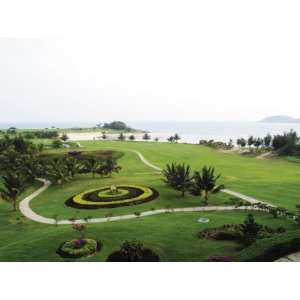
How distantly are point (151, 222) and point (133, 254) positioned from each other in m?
5.60

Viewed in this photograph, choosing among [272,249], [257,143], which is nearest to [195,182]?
[272,249]

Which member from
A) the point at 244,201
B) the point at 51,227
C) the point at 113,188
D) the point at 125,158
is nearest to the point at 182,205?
the point at 244,201

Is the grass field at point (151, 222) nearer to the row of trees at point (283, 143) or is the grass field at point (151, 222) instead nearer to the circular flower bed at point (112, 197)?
the circular flower bed at point (112, 197)

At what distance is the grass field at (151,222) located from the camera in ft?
50.1

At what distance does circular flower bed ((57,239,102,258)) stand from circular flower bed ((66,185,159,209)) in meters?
8.62

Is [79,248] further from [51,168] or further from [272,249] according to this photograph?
[51,168]

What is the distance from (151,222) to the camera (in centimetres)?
1966

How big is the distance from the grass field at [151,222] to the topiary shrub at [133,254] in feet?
1.79

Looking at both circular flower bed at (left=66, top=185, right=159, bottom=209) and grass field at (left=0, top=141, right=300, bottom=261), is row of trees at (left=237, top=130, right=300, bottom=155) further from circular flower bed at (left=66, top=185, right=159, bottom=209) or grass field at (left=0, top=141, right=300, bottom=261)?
circular flower bed at (left=66, top=185, right=159, bottom=209)

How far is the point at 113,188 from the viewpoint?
28438 millimetres

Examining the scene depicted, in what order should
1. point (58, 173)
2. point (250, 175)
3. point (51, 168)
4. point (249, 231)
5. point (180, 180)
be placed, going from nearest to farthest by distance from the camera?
point (249, 231) → point (180, 180) → point (58, 173) → point (51, 168) → point (250, 175)

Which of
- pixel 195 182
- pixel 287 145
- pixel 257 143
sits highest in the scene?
pixel 287 145

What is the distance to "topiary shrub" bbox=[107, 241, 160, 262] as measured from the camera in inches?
552
